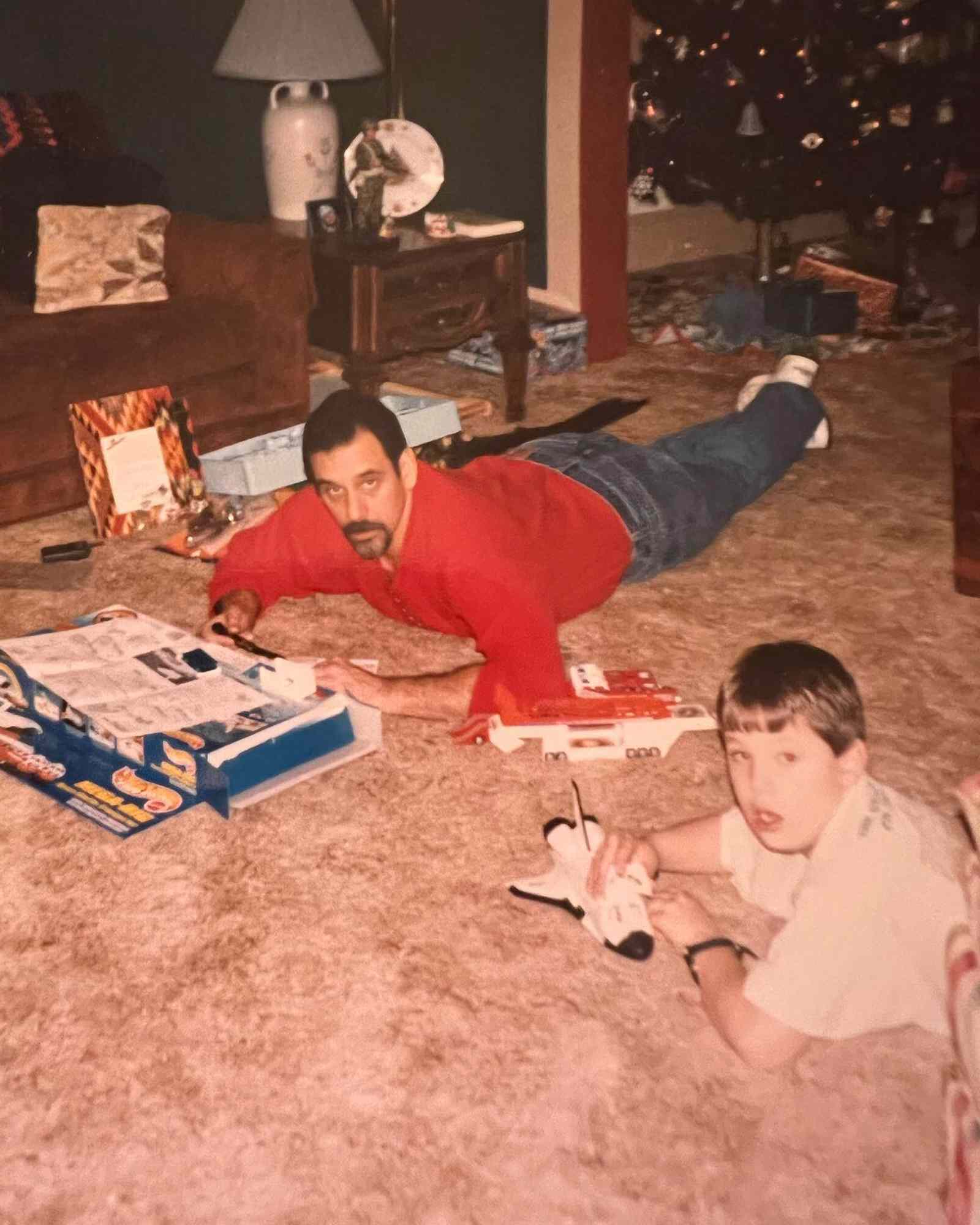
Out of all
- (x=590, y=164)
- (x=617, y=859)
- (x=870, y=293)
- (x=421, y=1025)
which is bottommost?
(x=421, y=1025)

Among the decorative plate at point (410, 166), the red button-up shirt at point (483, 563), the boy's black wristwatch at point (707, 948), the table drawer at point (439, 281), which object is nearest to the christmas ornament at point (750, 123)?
the decorative plate at point (410, 166)

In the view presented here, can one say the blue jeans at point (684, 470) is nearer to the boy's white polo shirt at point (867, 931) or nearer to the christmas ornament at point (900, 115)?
the boy's white polo shirt at point (867, 931)

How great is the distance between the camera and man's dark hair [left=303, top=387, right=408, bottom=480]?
2100 mm

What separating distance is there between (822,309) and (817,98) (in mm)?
852

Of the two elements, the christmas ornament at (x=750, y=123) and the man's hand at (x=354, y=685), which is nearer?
the man's hand at (x=354, y=685)

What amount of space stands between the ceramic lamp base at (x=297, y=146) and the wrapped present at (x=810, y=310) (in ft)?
5.33

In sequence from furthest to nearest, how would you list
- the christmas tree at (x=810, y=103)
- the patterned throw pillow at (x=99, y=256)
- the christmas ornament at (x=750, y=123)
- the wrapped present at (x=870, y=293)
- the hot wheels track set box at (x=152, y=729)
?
the christmas ornament at (x=750, y=123)
the christmas tree at (x=810, y=103)
the wrapped present at (x=870, y=293)
the patterned throw pillow at (x=99, y=256)
the hot wheels track set box at (x=152, y=729)

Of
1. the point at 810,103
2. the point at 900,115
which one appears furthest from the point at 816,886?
the point at 900,115

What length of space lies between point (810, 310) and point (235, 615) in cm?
281

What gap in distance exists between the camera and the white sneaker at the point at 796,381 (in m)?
3.35

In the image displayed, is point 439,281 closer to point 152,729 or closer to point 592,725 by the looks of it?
point 592,725

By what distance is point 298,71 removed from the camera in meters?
3.55

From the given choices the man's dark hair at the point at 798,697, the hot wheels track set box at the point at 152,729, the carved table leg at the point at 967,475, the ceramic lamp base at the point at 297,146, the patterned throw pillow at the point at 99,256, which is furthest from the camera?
the ceramic lamp base at the point at 297,146

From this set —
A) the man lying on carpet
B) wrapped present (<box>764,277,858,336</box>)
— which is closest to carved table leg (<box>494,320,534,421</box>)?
the man lying on carpet
